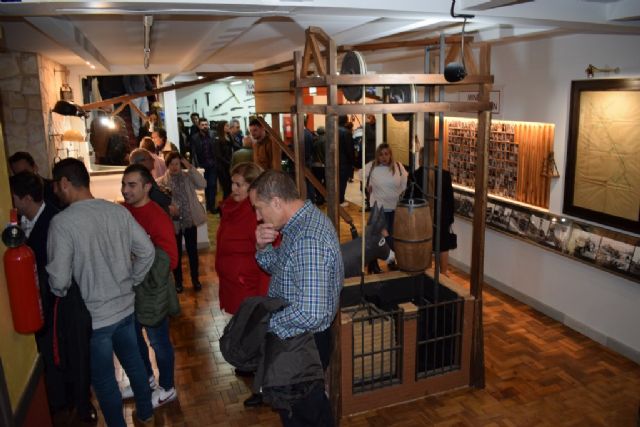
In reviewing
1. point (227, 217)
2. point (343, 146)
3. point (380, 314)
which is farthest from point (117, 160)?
point (380, 314)

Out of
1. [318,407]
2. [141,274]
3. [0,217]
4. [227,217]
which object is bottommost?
[318,407]

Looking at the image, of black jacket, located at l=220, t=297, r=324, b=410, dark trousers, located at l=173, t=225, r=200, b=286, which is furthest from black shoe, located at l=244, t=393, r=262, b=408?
dark trousers, located at l=173, t=225, r=200, b=286

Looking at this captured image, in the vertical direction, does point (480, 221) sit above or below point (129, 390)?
above

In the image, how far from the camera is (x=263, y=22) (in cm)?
371

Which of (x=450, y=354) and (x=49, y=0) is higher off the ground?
(x=49, y=0)

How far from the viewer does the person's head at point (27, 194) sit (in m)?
3.00

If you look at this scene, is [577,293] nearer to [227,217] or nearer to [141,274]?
[227,217]

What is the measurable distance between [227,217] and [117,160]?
238 inches

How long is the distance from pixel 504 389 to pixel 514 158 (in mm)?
2327

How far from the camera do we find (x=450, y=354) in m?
3.57

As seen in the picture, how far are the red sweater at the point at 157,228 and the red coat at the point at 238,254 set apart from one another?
0.98ft

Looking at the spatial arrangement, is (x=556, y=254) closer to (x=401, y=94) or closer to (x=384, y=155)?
(x=384, y=155)

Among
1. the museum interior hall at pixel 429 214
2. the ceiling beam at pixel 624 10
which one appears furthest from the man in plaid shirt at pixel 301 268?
the ceiling beam at pixel 624 10

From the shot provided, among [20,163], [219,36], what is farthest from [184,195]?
[219,36]
